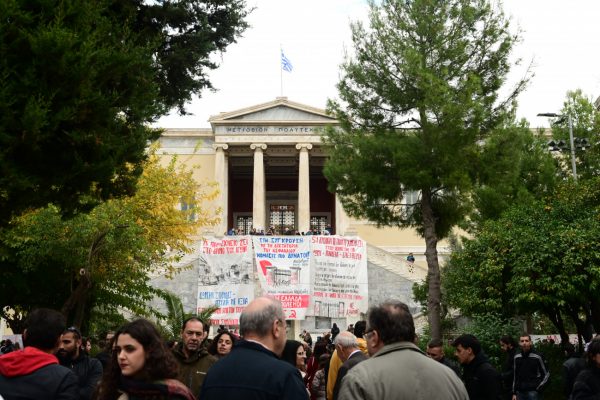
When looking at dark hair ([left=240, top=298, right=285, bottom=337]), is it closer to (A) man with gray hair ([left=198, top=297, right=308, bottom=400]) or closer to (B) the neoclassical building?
(A) man with gray hair ([left=198, top=297, right=308, bottom=400])

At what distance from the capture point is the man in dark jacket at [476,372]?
6.00 meters

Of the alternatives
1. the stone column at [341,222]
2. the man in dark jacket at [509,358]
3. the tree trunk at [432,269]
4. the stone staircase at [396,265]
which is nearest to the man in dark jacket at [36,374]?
the man in dark jacket at [509,358]

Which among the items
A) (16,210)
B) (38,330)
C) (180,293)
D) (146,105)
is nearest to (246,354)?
(38,330)

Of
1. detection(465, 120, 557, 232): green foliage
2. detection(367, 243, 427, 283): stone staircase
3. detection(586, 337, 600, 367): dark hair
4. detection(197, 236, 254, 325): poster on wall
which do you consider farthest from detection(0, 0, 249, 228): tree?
detection(367, 243, 427, 283): stone staircase

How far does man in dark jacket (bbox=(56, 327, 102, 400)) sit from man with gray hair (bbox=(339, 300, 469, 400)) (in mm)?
3384

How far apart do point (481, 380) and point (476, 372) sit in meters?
0.10

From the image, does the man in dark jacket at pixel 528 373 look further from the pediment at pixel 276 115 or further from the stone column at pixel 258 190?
the pediment at pixel 276 115

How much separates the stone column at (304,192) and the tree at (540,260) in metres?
21.2

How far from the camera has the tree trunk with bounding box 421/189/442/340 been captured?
53.6ft

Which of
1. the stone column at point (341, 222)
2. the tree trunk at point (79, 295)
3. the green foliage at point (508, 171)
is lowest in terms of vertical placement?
the tree trunk at point (79, 295)

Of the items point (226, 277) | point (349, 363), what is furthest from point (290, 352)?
point (226, 277)

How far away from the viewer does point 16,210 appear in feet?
25.3

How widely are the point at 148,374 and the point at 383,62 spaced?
582 inches

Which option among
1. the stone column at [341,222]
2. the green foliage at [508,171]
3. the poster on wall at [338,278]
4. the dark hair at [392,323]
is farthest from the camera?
the stone column at [341,222]
